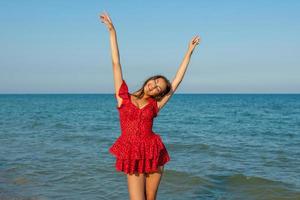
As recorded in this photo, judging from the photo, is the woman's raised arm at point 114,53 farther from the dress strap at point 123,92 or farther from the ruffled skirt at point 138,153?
the ruffled skirt at point 138,153

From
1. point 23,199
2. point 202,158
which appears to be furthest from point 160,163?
point 202,158

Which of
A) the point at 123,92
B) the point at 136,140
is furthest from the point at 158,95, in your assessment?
the point at 136,140

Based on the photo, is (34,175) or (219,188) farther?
(34,175)

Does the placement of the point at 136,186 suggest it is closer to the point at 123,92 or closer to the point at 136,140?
the point at 136,140

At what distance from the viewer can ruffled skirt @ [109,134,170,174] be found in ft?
16.4

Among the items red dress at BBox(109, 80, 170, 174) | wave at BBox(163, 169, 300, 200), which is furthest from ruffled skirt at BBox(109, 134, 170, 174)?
wave at BBox(163, 169, 300, 200)

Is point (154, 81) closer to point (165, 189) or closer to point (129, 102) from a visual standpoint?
point (129, 102)

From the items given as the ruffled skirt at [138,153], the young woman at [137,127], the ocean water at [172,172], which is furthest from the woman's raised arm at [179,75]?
the ocean water at [172,172]

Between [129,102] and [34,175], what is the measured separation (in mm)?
6775

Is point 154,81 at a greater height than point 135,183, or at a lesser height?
greater

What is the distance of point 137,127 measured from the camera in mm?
4988

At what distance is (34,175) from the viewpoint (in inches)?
428

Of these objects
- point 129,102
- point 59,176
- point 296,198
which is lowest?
point 296,198

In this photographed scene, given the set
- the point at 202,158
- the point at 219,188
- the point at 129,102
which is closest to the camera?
the point at 129,102
